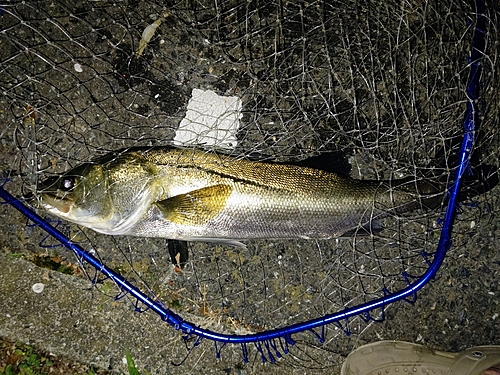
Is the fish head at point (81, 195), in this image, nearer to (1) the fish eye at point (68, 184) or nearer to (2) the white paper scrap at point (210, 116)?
(1) the fish eye at point (68, 184)

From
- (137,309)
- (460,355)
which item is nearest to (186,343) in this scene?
(137,309)

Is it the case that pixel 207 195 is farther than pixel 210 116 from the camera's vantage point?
No

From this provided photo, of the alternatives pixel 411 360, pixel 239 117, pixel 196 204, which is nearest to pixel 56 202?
pixel 196 204

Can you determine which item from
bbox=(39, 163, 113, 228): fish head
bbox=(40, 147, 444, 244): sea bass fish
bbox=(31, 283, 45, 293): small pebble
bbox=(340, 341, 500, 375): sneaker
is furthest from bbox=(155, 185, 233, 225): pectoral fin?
bbox=(340, 341, 500, 375): sneaker

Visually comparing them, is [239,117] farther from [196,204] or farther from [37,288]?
[37,288]

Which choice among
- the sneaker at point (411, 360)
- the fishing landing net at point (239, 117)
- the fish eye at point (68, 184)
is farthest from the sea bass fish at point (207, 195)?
the sneaker at point (411, 360)

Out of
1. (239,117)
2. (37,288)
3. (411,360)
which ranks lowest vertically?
(411,360)

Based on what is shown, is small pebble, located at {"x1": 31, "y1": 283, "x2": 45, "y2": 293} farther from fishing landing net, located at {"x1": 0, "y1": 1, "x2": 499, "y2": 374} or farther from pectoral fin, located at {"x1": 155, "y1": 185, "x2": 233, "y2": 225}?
pectoral fin, located at {"x1": 155, "y1": 185, "x2": 233, "y2": 225}

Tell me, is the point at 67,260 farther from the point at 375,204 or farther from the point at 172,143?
the point at 375,204
